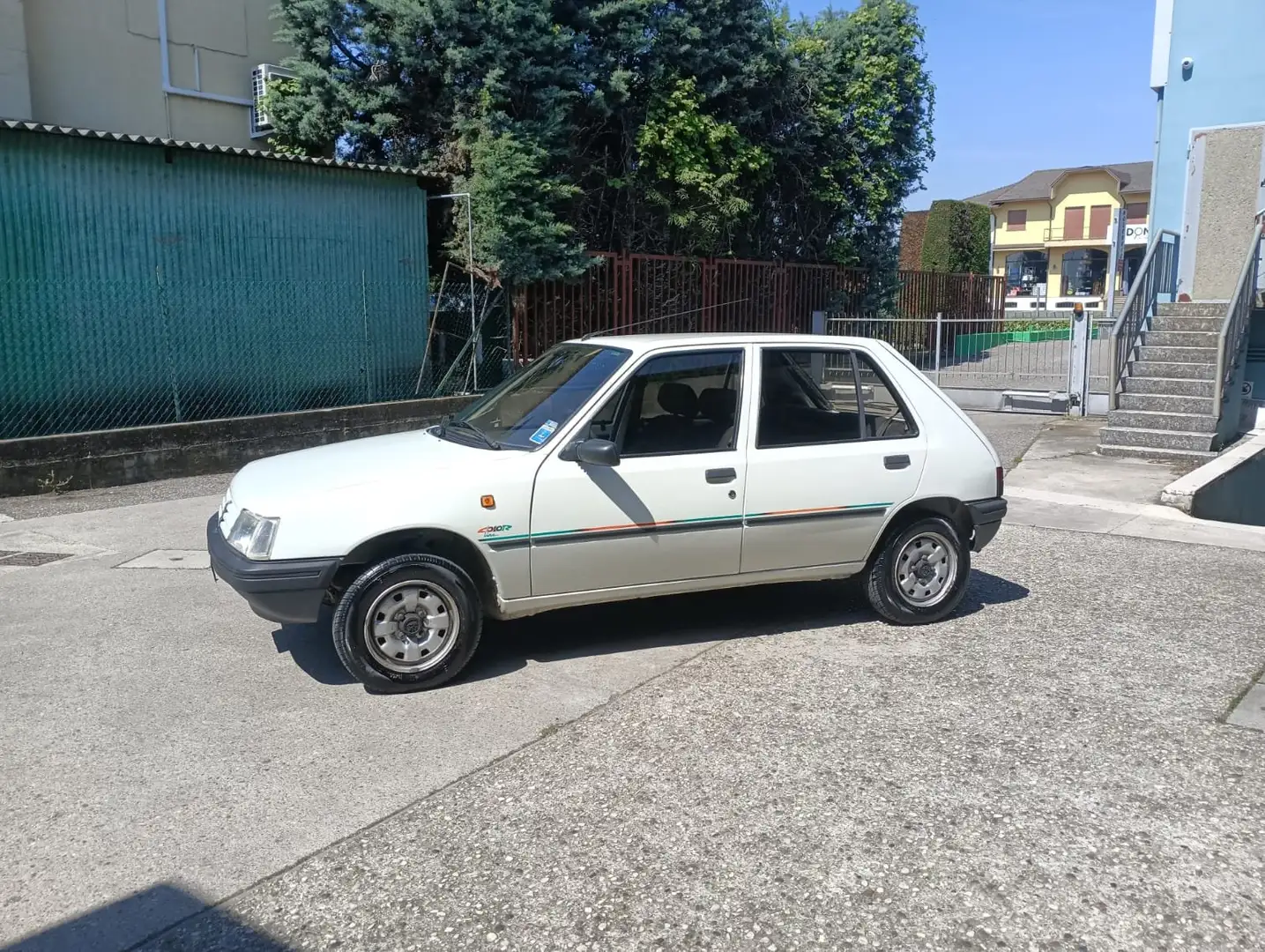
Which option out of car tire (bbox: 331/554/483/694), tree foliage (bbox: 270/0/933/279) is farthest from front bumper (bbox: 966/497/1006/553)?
tree foliage (bbox: 270/0/933/279)

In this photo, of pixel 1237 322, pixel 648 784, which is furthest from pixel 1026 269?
pixel 648 784

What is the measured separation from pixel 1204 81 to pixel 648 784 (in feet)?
55.6

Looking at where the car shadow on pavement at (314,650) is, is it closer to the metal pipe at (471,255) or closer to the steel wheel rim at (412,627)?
the steel wheel rim at (412,627)

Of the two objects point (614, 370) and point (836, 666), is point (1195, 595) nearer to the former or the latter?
point (836, 666)

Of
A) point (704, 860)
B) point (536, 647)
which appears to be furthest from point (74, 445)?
point (704, 860)

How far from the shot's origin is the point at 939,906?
326 centimetres

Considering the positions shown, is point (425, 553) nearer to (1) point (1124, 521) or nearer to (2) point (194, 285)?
(1) point (1124, 521)

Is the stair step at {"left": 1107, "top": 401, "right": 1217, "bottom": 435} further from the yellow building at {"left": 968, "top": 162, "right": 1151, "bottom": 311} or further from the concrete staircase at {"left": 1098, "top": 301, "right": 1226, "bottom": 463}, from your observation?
the yellow building at {"left": 968, "top": 162, "right": 1151, "bottom": 311}

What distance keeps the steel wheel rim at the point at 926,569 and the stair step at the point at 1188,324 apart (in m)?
10.5

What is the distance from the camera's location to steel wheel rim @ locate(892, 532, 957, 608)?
19.9 feet

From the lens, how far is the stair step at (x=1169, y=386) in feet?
43.2

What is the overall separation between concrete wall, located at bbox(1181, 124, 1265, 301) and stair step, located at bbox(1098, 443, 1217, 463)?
515cm

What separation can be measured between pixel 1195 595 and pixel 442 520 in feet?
16.2

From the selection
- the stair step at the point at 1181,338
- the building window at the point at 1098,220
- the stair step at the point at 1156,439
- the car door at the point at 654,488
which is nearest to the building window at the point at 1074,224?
the building window at the point at 1098,220
